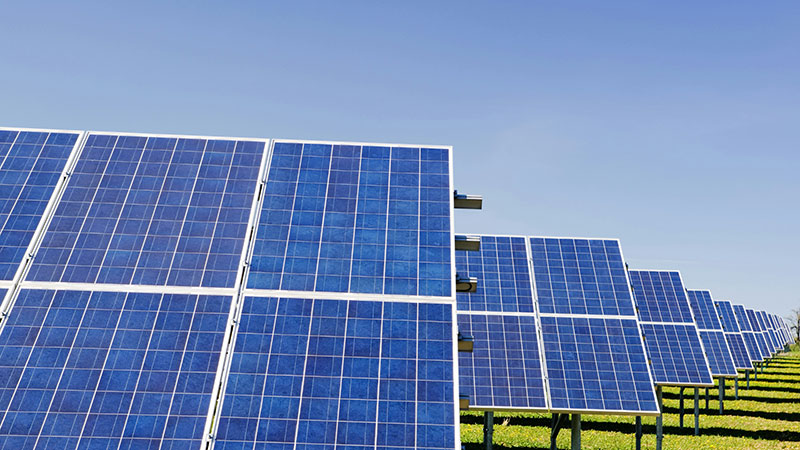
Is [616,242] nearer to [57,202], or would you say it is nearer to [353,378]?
[353,378]

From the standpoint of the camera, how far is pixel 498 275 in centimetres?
2039

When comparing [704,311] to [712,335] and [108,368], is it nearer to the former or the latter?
[712,335]

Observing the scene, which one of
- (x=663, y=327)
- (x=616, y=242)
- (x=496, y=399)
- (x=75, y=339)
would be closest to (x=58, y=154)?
(x=75, y=339)

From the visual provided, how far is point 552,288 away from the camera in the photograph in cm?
1964

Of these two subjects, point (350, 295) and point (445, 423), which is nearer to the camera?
point (445, 423)

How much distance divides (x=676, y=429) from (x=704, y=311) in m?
11.9

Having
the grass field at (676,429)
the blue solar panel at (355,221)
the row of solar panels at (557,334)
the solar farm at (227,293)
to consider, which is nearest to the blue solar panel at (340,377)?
the solar farm at (227,293)

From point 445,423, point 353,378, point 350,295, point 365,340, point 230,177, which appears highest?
point 230,177

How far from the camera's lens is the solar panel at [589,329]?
16062 mm

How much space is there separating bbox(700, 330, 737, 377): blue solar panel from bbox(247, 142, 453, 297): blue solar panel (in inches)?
1052

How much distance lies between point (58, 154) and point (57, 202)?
4.51ft

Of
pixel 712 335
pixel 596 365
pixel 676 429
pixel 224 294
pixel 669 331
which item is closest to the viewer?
pixel 224 294

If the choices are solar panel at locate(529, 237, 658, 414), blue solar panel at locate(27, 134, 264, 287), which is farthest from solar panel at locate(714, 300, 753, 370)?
blue solar panel at locate(27, 134, 264, 287)

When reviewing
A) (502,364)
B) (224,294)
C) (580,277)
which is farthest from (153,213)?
(580,277)
